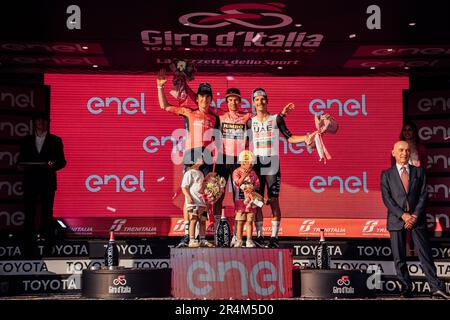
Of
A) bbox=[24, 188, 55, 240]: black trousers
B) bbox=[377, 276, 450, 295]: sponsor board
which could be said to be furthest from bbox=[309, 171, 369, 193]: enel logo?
bbox=[24, 188, 55, 240]: black trousers

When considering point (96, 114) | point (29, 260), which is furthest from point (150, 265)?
point (96, 114)

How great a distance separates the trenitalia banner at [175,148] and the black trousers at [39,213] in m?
0.17

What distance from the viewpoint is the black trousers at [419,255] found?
7926 mm

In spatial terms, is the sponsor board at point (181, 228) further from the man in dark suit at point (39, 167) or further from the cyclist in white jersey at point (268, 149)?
the cyclist in white jersey at point (268, 149)

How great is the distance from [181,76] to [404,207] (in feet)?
9.91

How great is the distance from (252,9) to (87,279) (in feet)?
11.6

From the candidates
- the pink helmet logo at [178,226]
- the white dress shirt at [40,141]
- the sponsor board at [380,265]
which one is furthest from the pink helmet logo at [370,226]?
the white dress shirt at [40,141]

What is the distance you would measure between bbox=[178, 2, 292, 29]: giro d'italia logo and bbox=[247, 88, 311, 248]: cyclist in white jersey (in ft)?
2.73

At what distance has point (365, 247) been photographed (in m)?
9.58

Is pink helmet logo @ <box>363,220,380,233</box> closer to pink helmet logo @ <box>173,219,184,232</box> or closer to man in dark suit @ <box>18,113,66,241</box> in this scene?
pink helmet logo @ <box>173,219,184,232</box>

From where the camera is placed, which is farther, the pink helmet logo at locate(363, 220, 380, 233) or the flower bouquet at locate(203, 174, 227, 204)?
the pink helmet logo at locate(363, 220, 380, 233)

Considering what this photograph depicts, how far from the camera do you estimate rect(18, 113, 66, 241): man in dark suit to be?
946 cm
